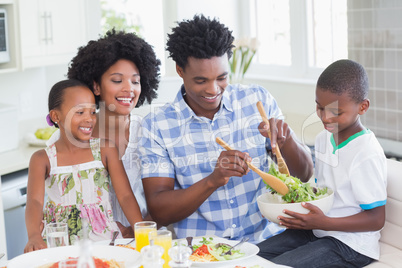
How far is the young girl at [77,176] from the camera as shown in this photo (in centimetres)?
199

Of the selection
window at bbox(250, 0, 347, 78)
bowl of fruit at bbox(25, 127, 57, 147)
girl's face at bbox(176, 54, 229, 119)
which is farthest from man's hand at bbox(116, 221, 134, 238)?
window at bbox(250, 0, 347, 78)

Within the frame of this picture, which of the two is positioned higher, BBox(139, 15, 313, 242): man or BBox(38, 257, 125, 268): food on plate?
BBox(139, 15, 313, 242): man

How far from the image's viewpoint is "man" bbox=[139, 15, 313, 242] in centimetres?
196

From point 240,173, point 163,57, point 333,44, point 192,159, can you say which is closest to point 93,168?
point 192,159

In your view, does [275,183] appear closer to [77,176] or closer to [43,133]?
[77,176]

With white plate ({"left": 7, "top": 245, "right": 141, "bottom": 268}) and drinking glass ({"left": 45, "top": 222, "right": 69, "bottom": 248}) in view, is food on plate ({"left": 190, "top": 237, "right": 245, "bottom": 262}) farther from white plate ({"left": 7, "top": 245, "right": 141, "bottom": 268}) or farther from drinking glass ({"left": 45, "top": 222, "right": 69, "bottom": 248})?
drinking glass ({"left": 45, "top": 222, "right": 69, "bottom": 248})

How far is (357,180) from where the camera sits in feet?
5.74

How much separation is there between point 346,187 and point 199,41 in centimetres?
70

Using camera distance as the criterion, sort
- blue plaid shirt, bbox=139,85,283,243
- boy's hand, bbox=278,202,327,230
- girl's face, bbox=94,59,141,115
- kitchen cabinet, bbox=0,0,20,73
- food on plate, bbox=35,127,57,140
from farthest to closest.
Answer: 1. food on plate, bbox=35,127,57,140
2. kitchen cabinet, bbox=0,0,20,73
3. girl's face, bbox=94,59,141,115
4. blue plaid shirt, bbox=139,85,283,243
5. boy's hand, bbox=278,202,327,230

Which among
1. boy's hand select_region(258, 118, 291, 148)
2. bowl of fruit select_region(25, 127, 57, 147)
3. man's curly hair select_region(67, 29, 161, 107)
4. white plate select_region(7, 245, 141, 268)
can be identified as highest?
man's curly hair select_region(67, 29, 161, 107)

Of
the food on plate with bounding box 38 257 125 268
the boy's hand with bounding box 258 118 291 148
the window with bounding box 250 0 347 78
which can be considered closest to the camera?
the food on plate with bounding box 38 257 125 268

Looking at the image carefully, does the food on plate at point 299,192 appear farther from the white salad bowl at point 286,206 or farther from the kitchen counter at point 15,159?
the kitchen counter at point 15,159

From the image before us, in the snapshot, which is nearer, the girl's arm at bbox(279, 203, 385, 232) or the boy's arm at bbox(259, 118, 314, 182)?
the girl's arm at bbox(279, 203, 385, 232)

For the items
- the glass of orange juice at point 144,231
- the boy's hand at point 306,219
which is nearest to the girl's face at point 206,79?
the boy's hand at point 306,219
